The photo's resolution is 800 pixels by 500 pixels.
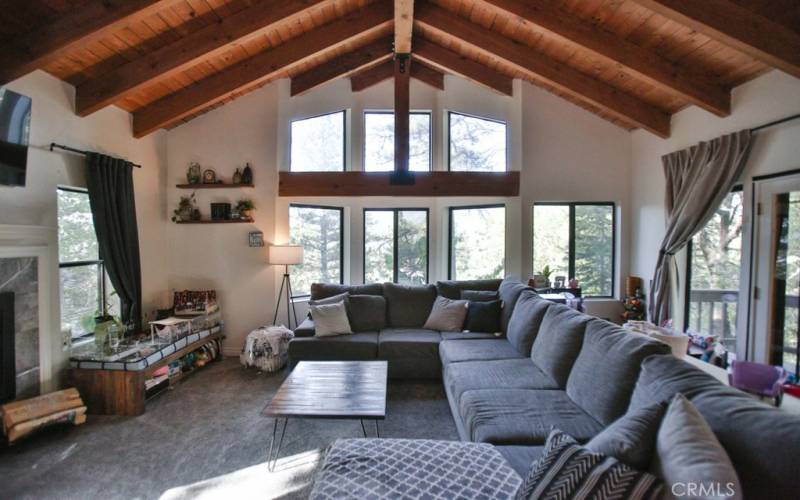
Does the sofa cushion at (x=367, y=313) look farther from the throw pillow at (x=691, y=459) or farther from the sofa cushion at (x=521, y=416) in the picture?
the throw pillow at (x=691, y=459)

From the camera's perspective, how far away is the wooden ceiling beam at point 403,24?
10.8 ft

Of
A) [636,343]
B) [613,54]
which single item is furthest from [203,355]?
[613,54]

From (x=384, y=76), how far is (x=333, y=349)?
12.5ft

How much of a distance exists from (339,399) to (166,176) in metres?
3.82

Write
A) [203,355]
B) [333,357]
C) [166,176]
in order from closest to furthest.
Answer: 1. [333,357]
2. [203,355]
3. [166,176]

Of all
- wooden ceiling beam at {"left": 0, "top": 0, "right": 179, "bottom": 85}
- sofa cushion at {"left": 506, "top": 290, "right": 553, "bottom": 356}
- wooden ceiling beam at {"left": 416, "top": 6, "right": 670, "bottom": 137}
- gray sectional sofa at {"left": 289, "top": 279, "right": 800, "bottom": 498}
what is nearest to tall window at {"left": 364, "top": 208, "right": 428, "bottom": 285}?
gray sectional sofa at {"left": 289, "top": 279, "right": 800, "bottom": 498}

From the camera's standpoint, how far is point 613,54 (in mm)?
3172

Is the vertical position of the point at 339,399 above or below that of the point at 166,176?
below

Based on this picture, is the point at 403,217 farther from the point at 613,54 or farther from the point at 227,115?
the point at 613,54

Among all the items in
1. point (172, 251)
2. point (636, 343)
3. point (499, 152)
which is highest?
point (499, 152)

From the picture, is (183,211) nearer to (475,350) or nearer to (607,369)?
(475,350)

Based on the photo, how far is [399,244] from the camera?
5332mm

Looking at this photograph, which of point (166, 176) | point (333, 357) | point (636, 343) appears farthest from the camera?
point (166, 176)

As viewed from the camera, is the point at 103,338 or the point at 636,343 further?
the point at 103,338
